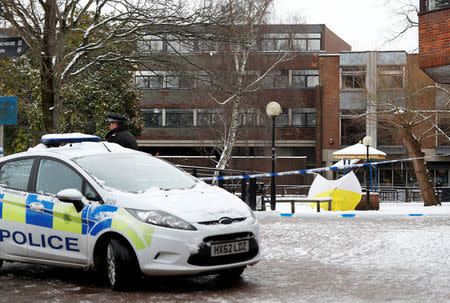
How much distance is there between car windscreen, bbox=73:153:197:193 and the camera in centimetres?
741

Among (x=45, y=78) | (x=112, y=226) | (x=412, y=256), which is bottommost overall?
(x=412, y=256)

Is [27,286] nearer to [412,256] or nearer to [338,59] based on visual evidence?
[412,256]

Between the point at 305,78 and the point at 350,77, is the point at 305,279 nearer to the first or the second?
the point at 350,77

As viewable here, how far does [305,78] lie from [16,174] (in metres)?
44.6

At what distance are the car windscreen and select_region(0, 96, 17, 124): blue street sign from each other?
6.16m

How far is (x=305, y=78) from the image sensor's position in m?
51.7

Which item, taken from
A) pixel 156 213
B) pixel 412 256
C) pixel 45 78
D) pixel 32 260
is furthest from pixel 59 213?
pixel 45 78

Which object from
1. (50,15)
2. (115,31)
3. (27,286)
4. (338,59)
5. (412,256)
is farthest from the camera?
(338,59)

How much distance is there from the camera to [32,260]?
7.80 meters

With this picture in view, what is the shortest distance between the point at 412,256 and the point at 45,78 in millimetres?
10838

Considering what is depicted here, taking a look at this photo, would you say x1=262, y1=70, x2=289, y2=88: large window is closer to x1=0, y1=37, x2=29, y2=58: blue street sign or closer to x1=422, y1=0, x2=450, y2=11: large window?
x1=422, y1=0, x2=450, y2=11: large window

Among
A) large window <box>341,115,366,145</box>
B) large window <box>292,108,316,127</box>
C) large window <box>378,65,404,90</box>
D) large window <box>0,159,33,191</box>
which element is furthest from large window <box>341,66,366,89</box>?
large window <box>0,159,33,191</box>

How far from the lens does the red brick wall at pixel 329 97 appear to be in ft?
163

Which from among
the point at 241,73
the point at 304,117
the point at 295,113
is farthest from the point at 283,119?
the point at 241,73
